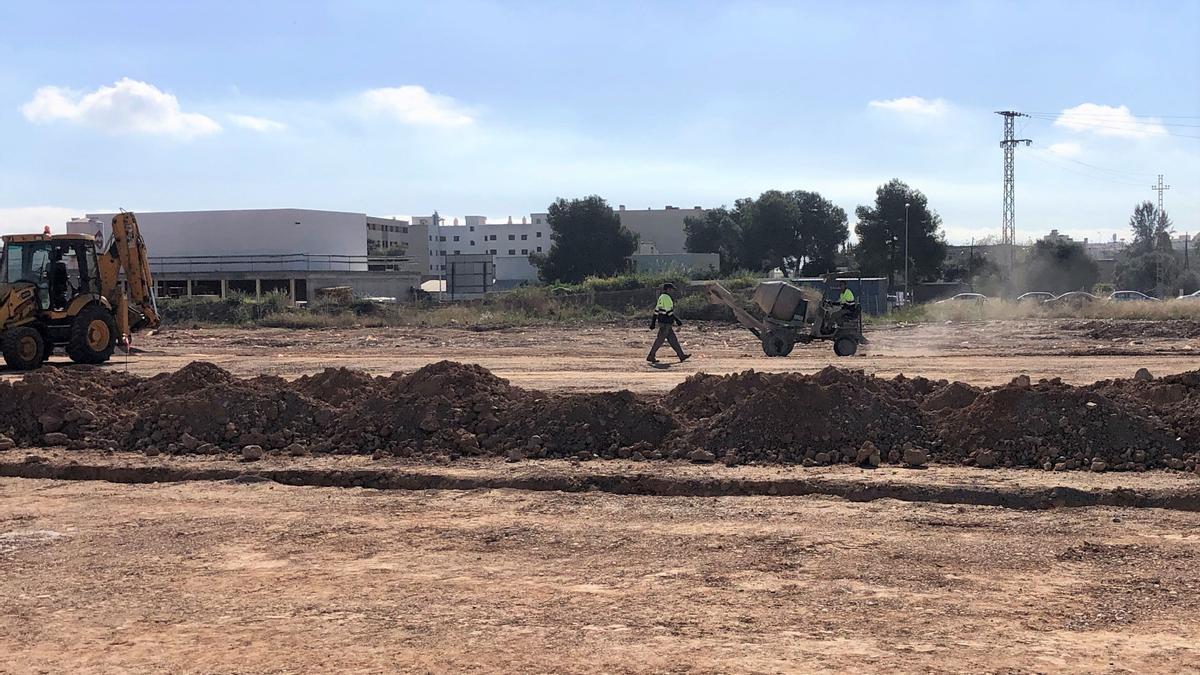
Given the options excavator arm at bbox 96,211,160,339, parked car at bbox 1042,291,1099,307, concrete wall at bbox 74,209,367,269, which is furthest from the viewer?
concrete wall at bbox 74,209,367,269

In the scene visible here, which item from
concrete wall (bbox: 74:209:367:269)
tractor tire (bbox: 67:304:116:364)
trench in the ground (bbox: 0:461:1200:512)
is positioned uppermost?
concrete wall (bbox: 74:209:367:269)

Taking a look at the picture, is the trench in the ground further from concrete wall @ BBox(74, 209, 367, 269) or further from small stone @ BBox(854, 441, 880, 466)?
concrete wall @ BBox(74, 209, 367, 269)

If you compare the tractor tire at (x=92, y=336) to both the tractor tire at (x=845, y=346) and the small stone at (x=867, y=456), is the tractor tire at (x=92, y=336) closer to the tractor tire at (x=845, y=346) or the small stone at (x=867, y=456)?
the tractor tire at (x=845, y=346)

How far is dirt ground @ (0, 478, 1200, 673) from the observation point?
17.5 feet

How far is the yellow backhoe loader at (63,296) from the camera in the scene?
2053cm

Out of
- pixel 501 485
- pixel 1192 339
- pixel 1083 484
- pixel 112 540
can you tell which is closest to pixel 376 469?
pixel 501 485

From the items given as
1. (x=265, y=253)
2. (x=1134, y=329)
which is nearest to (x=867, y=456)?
(x=1134, y=329)

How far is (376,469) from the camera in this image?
9914 millimetres

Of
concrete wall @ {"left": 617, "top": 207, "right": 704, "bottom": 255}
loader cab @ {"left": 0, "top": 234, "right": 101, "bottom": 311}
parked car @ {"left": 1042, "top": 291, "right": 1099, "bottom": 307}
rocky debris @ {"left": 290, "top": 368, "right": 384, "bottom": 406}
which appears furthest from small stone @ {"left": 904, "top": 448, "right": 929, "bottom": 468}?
concrete wall @ {"left": 617, "top": 207, "right": 704, "bottom": 255}

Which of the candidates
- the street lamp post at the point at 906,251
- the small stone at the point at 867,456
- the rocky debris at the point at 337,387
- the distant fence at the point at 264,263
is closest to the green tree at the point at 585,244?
the distant fence at the point at 264,263

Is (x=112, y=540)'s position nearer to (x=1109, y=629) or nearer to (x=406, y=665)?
(x=406, y=665)

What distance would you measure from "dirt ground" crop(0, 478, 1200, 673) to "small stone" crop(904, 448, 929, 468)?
1221mm

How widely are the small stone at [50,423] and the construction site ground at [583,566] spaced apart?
1.32 feet

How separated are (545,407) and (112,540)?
438 centimetres
